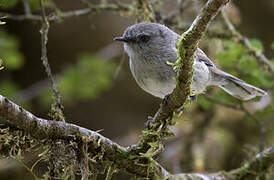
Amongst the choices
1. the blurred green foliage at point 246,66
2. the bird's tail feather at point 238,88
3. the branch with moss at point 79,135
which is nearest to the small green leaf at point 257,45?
the blurred green foliage at point 246,66

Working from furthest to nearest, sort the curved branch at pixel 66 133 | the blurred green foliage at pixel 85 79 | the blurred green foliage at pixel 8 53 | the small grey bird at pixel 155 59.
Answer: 1. the blurred green foliage at pixel 85 79
2. the blurred green foliage at pixel 8 53
3. the small grey bird at pixel 155 59
4. the curved branch at pixel 66 133

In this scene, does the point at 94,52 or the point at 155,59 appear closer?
the point at 155,59

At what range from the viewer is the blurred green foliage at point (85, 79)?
5.84 m

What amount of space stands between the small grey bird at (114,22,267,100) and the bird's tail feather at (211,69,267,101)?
0.08 meters

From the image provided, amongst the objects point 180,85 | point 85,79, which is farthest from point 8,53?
point 180,85

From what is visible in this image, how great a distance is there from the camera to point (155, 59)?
12.1ft

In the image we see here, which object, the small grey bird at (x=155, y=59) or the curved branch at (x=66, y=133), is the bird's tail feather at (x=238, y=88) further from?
the curved branch at (x=66, y=133)

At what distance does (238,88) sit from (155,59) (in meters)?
1.37

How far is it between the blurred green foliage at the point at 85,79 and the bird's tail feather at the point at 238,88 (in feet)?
6.25

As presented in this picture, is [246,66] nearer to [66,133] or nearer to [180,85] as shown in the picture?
[180,85]

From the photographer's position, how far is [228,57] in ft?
13.8

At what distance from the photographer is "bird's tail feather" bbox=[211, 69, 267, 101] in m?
4.38

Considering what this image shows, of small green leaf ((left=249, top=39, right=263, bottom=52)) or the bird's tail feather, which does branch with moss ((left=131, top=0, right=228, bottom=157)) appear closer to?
the bird's tail feather

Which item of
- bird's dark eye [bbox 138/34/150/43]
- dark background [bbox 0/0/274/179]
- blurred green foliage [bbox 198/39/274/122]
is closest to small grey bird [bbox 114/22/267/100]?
bird's dark eye [bbox 138/34/150/43]
